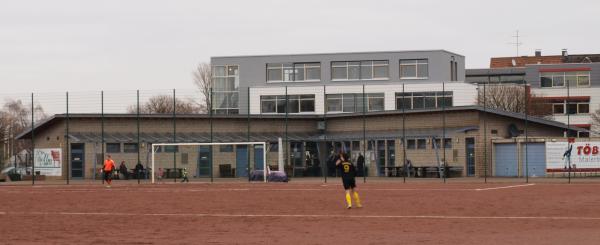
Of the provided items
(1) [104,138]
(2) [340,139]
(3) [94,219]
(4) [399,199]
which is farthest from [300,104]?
(3) [94,219]

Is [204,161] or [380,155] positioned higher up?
[380,155]

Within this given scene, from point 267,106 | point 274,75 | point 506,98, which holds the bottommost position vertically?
point 267,106

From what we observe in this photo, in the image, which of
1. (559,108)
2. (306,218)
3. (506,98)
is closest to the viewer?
(306,218)

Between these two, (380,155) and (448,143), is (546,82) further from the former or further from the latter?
(448,143)

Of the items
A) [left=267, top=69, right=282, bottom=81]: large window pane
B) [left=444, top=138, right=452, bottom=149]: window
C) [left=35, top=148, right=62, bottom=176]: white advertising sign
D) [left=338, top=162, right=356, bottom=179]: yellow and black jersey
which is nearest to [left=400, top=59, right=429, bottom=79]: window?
[left=267, top=69, right=282, bottom=81]: large window pane

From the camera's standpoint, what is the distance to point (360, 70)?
281ft

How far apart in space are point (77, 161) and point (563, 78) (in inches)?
2304

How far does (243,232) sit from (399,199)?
12.4 metres

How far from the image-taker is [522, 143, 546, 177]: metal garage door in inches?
2048

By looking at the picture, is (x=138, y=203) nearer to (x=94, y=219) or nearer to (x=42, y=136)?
(x=94, y=219)

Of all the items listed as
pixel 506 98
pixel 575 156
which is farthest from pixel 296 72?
pixel 575 156

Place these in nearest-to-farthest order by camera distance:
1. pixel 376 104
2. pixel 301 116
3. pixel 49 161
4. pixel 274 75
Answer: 1. pixel 49 161
2. pixel 301 116
3. pixel 376 104
4. pixel 274 75

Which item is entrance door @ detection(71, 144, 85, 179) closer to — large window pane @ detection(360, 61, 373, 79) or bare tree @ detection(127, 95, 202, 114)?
bare tree @ detection(127, 95, 202, 114)

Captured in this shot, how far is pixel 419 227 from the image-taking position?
68.8ft
